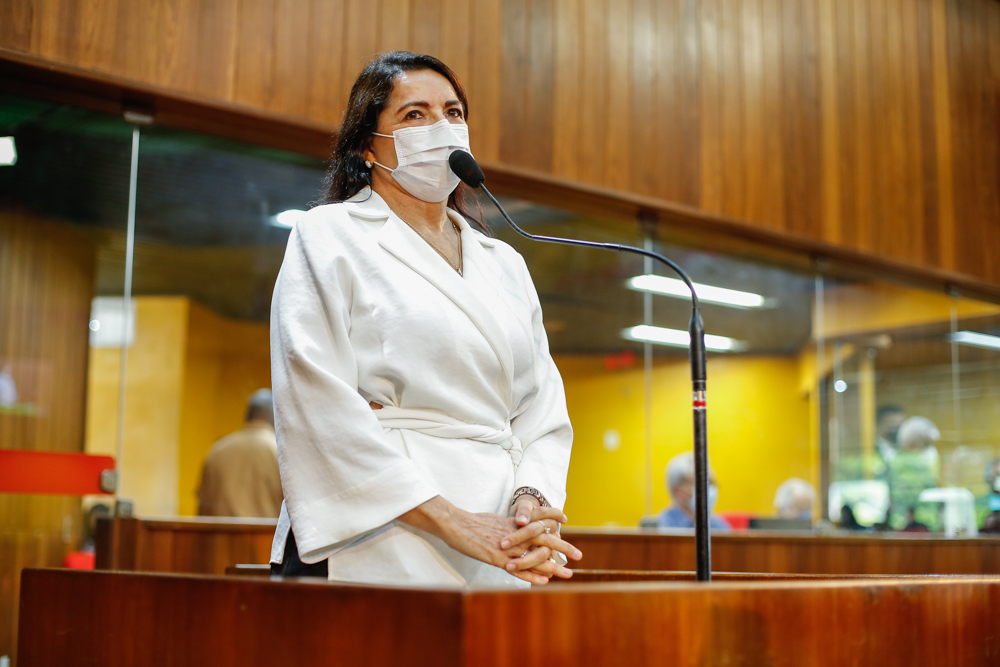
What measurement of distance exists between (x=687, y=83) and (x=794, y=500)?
2.21 m

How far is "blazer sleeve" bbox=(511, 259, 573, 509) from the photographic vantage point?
5.10ft

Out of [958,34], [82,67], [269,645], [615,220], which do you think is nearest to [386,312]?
[269,645]

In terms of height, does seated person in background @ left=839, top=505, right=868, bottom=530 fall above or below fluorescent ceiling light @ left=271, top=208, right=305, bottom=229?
below

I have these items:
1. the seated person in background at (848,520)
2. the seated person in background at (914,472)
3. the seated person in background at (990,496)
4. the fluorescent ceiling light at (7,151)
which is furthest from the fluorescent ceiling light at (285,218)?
the seated person in background at (990,496)

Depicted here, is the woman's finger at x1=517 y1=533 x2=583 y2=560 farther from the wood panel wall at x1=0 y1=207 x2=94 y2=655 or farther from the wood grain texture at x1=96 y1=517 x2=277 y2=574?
the wood panel wall at x1=0 y1=207 x2=94 y2=655

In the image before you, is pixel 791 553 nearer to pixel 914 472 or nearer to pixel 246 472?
pixel 246 472

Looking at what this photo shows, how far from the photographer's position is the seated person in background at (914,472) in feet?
18.8

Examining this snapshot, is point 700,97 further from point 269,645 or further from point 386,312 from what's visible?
point 269,645

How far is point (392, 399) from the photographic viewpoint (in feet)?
4.81

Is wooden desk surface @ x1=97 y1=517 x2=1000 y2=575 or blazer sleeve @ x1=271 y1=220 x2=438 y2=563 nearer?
blazer sleeve @ x1=271 y1=220 x2=438 y2=563

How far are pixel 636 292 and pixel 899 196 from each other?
1.82 meters

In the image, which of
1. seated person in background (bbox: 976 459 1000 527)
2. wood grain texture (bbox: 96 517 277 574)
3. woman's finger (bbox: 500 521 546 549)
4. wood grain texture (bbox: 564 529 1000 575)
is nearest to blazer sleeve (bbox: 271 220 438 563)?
woman's finger (bbox: 500 521 546 549)

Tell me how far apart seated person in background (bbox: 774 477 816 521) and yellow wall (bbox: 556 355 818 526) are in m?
0.04

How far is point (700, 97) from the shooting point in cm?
474
